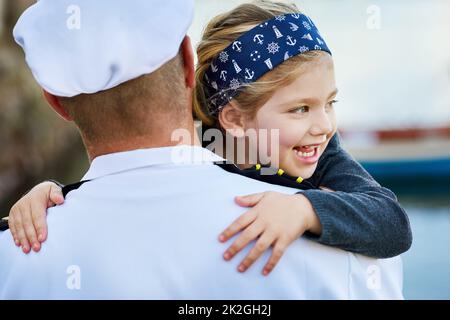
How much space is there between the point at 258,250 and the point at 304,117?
2.16 feet

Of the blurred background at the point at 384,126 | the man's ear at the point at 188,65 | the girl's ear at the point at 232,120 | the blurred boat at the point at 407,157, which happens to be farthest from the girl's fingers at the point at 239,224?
the blurred boat at the point at 407,157

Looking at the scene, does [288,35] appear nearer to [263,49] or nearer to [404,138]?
[263,49]

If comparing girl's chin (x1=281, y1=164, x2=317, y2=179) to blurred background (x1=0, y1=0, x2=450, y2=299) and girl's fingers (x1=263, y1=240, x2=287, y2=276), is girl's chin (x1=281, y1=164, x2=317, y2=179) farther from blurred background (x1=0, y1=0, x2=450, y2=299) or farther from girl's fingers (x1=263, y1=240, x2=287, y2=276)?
girl's fingers (x1=263, y1=240, x2=287, y2=276)

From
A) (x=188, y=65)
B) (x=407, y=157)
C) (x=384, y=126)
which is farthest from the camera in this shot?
(x=384, y=126)

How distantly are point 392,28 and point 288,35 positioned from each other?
53.0 feet

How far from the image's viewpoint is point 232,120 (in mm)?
1993

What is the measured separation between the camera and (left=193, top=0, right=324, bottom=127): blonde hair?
181 centimetres

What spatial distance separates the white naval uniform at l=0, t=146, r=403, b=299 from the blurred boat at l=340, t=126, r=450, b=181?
8.56 metres

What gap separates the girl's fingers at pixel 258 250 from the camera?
1219 millimetres

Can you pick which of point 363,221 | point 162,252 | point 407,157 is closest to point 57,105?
point 162,252

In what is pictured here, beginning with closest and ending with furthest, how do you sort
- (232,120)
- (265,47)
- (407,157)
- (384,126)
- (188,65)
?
(188,65)
(265,47)
(232,120)
(407,157)
(384,126)

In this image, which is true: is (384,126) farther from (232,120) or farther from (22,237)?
(22,237)

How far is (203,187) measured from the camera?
1.26m

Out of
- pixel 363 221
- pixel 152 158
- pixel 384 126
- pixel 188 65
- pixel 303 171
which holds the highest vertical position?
pixel 188 65
